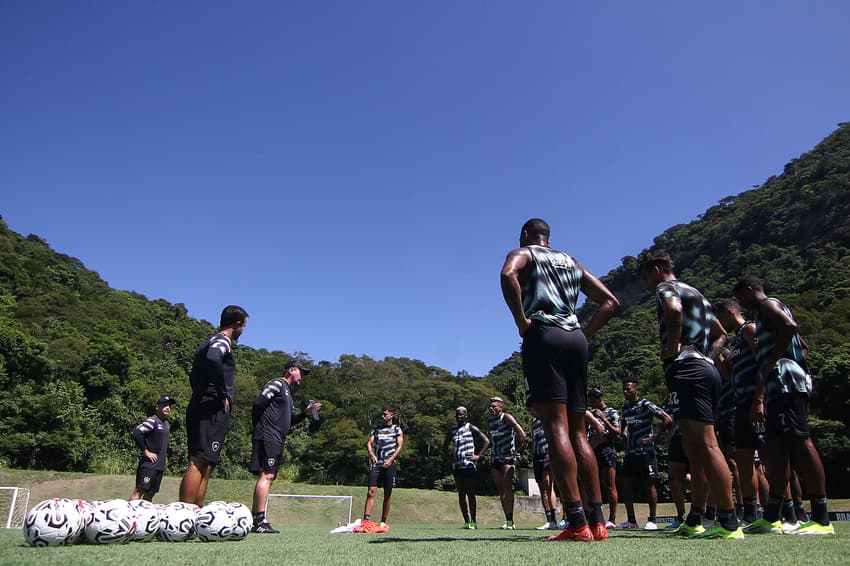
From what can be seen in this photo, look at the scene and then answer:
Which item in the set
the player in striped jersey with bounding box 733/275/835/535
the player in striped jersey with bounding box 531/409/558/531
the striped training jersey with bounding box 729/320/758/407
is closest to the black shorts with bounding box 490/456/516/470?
the player in striped jersey with bounding box 531/409/558/531

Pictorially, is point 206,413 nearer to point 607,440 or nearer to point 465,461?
point 465,461

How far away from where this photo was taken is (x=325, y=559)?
2.56 meters

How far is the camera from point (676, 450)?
7262 millimetres

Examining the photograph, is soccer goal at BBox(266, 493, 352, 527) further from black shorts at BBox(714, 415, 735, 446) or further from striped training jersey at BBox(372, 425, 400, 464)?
black shorts at BBox(714, 415, 735, 446)

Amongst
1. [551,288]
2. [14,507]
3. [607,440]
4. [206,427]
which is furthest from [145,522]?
[14,507]

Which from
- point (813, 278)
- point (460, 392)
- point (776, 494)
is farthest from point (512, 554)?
point (813, 278)

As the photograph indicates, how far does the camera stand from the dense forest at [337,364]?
33.0 metres

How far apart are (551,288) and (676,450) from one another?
15.2ft

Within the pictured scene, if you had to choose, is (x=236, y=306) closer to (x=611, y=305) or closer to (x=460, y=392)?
(x=611, y=305)

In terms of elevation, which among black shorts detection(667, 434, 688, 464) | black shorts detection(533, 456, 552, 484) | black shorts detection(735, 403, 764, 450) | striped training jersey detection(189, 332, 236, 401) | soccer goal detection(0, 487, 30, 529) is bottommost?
soccer goal detection(0, 487, 30, 529)

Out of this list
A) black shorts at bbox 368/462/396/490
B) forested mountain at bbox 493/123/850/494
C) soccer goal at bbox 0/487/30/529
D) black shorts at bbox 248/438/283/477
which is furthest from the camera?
forested mountain at bbox 493/123/850/494

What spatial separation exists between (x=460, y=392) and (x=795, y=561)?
181ft

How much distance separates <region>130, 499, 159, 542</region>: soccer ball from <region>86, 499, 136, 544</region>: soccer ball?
43mm

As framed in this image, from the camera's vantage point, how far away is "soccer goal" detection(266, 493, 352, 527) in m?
15.4
